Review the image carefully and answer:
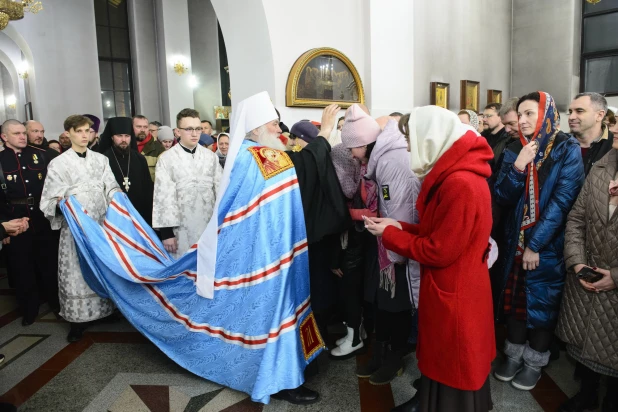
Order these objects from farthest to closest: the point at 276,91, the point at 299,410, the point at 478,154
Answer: the point at 276,91 → the point at 299,410 → the point at 478,154

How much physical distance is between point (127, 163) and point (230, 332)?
96.9 inches

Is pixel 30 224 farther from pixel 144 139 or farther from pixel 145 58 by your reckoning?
pixel 145 58

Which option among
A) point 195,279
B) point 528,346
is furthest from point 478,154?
point 195,279

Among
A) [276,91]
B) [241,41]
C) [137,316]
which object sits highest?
[241,41]

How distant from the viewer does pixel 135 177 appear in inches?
176

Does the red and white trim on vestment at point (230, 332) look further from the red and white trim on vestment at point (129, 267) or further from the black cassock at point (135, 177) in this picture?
the black cassock at point (135, 177)

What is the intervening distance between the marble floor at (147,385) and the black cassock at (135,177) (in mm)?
1377

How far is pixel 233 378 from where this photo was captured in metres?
2.73

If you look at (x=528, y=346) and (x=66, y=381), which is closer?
(x=528, y=346)

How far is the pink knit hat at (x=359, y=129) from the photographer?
2586 mm

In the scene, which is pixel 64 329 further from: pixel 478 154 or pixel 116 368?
pixel 478 154

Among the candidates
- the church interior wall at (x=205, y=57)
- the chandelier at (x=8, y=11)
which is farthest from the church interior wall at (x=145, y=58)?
the chandelier at (x=8, y=11)

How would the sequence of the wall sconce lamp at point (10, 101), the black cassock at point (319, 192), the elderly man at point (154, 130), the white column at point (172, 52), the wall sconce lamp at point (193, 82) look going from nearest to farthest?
the black cassock at point (319, 192) < the elderly man at point (154, 130) < the white column at point (172, 52) < the wall sconce lamp at point (193, 82) < the wall sconce lamp at point (10, 101)

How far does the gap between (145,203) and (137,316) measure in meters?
1.76
